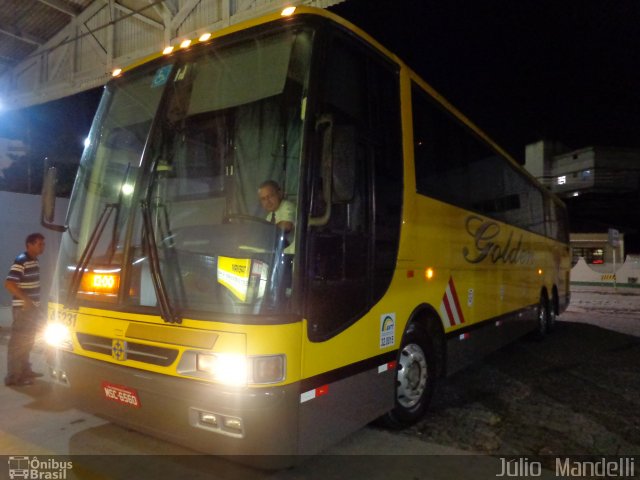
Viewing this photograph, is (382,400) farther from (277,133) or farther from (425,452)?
(277,133)

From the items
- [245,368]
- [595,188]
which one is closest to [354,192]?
[245,368]

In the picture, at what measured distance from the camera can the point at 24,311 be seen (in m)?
5.52

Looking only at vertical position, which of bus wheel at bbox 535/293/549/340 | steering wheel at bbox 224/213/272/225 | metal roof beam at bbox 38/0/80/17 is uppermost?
metal roof beam at bbox 38/0/80/17

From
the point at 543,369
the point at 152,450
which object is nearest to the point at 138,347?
the point at 152,450

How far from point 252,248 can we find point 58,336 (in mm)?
1961

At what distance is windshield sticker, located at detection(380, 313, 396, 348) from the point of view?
3.83 meters

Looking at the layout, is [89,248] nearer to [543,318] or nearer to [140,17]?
[543,318]

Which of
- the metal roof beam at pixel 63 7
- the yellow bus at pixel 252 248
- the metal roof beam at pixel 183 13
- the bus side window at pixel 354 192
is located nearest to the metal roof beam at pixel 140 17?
the metal roof beam at pixel 183 13

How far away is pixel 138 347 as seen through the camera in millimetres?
3207

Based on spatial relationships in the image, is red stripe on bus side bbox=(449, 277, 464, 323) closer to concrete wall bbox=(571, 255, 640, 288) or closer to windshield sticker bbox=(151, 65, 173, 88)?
windshield sticker bbox=(151, 65, 173, 88)

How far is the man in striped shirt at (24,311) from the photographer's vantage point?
A: 545cm

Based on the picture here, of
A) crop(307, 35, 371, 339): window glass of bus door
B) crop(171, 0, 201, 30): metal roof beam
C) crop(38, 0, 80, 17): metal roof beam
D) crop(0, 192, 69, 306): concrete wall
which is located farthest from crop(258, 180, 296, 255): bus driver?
crop(38, 0, 80, 17): metal roof beam

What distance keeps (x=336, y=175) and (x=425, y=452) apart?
2.49 m

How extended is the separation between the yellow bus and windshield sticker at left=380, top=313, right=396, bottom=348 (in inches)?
0.8
